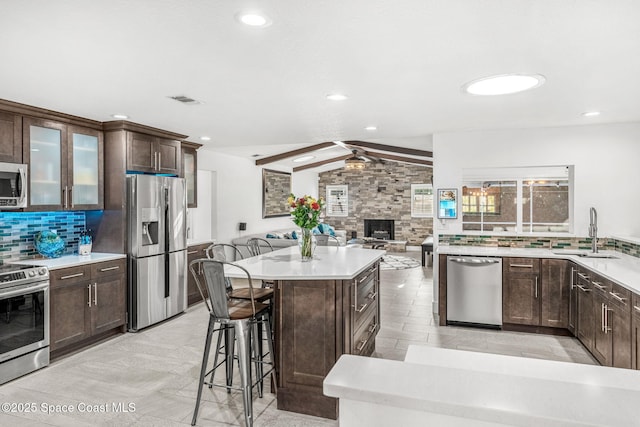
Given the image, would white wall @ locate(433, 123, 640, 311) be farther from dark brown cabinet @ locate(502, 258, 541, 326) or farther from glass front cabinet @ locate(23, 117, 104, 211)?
glass front cabinet @ locate(23, 117, 104, 211)

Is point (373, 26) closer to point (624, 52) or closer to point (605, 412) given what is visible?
point (624, 52)

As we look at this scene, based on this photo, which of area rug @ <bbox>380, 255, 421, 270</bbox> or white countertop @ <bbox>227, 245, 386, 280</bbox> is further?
area rug @ <bbox>380, 255, 421, 270</bbox>

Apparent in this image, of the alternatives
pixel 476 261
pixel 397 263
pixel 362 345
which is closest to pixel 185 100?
pixel 362 345

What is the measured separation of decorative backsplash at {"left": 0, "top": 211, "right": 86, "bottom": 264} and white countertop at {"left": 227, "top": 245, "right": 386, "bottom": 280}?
2.33 m

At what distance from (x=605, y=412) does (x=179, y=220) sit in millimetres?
4810

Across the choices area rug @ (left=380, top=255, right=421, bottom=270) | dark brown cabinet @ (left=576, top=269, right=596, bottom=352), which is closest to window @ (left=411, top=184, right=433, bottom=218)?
area rug @ (left=380, top=255, right=421, bottom=270)

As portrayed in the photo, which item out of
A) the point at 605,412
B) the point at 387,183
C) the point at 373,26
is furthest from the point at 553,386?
the point at 387,183

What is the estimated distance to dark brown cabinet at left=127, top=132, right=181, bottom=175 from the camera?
14.6 feet

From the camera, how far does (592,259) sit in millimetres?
4020

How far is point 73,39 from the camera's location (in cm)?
215

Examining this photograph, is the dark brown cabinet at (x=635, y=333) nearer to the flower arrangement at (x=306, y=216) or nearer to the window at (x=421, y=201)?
the flower arrangement at (x=306, y=216)

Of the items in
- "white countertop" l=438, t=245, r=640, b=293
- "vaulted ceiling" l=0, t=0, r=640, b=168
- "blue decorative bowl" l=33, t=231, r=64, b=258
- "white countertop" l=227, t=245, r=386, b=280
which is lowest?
"white countertop" l=438, t=245, r=640, b=293

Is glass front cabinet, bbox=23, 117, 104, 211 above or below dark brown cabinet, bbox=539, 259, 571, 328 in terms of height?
above

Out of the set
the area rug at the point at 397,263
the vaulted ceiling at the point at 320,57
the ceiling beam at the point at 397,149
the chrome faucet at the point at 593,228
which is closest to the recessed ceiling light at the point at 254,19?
the vaulted ceiling at the point at 320,57
